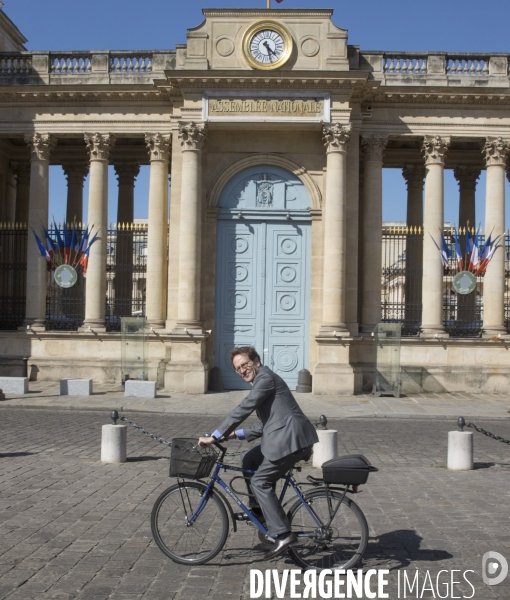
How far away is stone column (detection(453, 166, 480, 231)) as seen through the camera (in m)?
29.4

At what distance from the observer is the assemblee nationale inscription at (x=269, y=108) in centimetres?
2358

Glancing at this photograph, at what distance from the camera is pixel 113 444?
11.7 m

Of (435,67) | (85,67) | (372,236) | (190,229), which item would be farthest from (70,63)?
(435,67)

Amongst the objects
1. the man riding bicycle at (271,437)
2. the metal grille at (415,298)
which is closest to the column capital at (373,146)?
the metal grille at (415,298)

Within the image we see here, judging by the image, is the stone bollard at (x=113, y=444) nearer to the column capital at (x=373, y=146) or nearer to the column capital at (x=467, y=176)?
the column capital at (x=373, y=146)

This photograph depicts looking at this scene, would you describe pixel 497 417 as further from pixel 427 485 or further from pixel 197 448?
pixel 197 448

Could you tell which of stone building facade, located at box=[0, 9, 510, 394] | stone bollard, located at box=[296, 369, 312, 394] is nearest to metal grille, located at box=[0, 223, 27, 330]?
stone building facade, located at box=[0, 9, 510, 394]

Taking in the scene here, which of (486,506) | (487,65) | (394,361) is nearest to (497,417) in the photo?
(394,361)

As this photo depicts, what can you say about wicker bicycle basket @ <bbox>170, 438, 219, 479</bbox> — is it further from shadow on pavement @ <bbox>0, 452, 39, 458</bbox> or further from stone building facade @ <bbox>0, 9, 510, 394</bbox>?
stone building facade @ <bbox>0, 9, 510, 394</bbox>

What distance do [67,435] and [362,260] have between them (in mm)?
12974

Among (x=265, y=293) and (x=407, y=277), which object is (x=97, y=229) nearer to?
(x=265, y=293)

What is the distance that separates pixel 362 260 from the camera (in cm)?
2503

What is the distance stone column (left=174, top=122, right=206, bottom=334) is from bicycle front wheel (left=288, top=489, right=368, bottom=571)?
1673 centimetres

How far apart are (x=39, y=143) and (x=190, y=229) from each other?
19.7 feet
